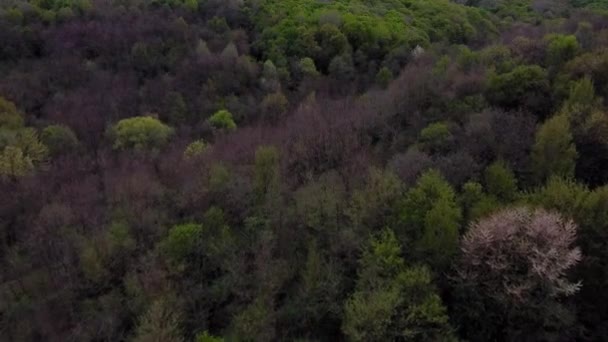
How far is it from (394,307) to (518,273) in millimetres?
6669

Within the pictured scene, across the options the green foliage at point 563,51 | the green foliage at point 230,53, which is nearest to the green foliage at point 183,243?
the green foliage at point 563,51

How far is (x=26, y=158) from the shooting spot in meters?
49.9

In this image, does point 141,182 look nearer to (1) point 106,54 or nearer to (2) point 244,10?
(1) point 106,54

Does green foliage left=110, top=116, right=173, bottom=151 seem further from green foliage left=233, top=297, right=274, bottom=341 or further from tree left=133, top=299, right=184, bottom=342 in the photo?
green foliage left=233, top=297, right=274, bottom=341

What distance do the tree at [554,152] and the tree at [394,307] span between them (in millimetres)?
11470

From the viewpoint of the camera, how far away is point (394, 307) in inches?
1046

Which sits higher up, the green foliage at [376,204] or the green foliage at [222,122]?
the green foliage at [376,204]

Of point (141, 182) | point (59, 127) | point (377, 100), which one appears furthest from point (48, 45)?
point (377, 100)

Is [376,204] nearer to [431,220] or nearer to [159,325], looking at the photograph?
[431,220]

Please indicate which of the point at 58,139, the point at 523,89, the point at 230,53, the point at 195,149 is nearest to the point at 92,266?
the point at 195,149

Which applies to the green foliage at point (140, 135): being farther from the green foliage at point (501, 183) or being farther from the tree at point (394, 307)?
the green foliage at point (501, 183)

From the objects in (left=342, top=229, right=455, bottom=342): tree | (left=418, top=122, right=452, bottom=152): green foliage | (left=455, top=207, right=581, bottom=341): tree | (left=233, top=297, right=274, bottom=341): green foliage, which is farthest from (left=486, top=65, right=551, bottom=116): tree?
(left=233, top=297, right=274, bottom=341): green foliage

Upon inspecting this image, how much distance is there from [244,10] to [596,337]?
233 ft

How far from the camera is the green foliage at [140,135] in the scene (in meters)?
56.2
